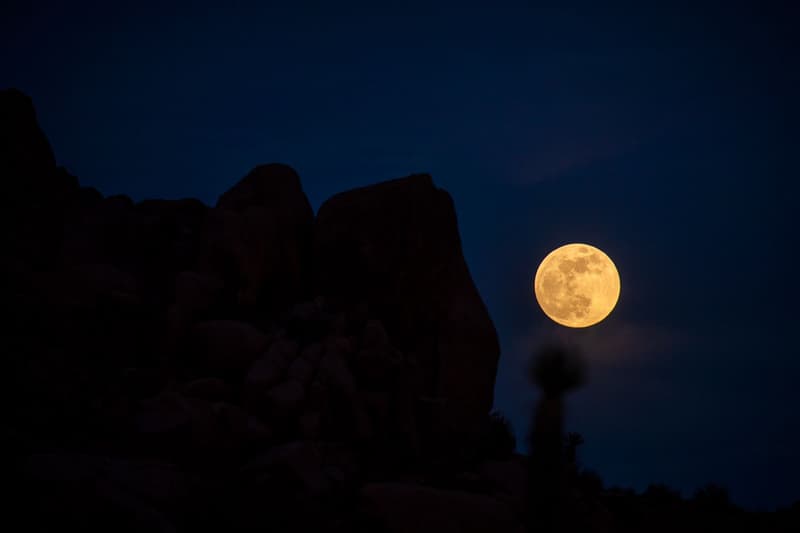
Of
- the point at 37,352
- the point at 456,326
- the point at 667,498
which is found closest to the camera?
the point at 37,352

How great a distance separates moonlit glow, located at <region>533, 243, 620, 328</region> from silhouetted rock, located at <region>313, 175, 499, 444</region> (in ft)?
17.2

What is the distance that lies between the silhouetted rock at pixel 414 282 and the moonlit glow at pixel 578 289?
525cm

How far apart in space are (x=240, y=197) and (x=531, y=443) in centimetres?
1790

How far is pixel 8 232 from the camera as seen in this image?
21.8m

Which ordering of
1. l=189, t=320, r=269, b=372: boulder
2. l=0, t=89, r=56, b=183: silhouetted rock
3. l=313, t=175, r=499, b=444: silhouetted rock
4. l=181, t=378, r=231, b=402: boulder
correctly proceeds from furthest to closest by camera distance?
l=313, t=175, r=499, b=444: silhouetted rock → l=0, t=89, r=56, b=183: silhouetted rock → l=189, t=320, r=269, b=372: boulder → l=181, t=378, r=231, b=402: boulder

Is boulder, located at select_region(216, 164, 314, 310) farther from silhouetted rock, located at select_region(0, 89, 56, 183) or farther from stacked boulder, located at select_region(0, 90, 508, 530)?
silhouetted rock, located at select_region(0, 89, 56, 183)

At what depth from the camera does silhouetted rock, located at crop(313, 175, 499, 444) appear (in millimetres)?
24984

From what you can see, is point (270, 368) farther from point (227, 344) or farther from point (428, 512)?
point (428, 512)

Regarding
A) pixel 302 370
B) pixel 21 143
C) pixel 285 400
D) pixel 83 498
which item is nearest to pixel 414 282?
pixel 302 370

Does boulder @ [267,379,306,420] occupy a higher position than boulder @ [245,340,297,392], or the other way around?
boulder @ [245,340,297,392]

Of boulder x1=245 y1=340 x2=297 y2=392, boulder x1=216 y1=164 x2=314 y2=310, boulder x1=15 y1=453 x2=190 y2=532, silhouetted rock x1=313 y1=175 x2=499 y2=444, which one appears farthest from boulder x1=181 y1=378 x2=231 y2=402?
silhouetted rock x1=313 y1=175 x2=499 y2=444

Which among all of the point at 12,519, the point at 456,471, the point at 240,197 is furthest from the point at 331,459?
the point at 240,197

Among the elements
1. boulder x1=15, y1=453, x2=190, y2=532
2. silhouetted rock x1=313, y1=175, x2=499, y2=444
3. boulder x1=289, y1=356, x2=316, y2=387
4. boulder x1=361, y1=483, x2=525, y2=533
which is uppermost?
silhouetted rock x1=313, y1=175, x2=499, y2=444

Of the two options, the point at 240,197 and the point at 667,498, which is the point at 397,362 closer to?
the point at 240,197
